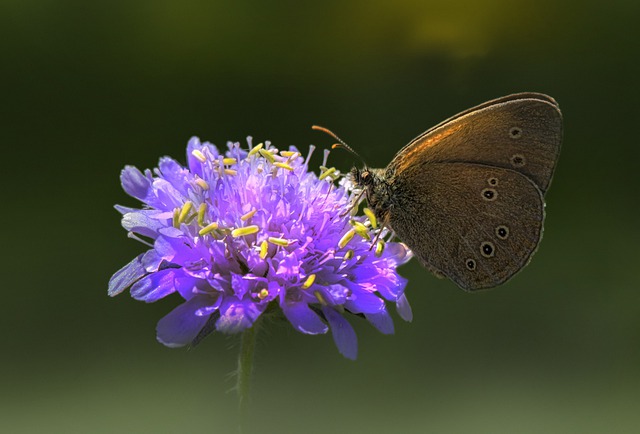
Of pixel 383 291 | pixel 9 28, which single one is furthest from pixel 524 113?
pixel 9 28

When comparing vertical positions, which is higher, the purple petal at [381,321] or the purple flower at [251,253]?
the purple flower at [251,253]

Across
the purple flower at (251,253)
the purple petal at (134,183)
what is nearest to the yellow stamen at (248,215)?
the purple flower at (251,253)

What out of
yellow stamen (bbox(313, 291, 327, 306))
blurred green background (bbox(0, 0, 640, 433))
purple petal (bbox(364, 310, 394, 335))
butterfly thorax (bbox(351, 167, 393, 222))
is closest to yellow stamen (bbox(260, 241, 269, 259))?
yellow stamen (bbox(313, 291, 327, 306))

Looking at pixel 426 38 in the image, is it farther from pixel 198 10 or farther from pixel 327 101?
pixel 198 10

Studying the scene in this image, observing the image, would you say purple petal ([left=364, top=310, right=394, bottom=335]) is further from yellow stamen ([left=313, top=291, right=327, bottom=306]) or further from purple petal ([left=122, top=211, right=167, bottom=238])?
purple petal ([left=122, top=211, right=167, bottom=238])

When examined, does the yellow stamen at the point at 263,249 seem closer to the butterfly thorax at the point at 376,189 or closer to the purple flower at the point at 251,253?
the purple flower at the point at 251,253

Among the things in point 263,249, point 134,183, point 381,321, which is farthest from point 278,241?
point 134,183
